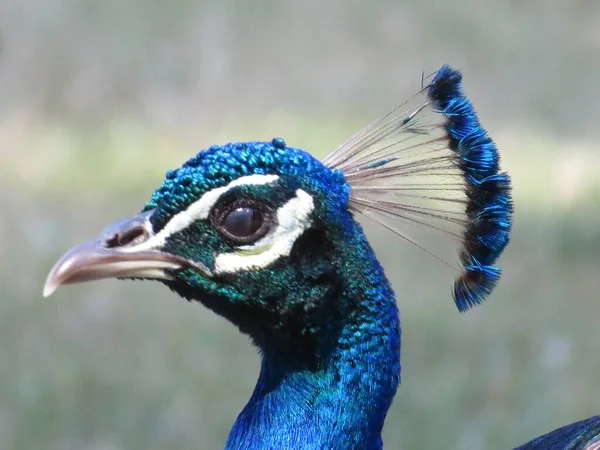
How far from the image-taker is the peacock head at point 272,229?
82 centimetres

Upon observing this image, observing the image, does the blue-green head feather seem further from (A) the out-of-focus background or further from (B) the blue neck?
(A) the out-of-focus background

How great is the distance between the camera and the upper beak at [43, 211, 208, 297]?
0.81 meters

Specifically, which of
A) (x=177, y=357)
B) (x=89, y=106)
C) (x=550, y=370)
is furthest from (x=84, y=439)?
(x=89, y=106)

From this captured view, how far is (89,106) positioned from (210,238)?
3.14 metres

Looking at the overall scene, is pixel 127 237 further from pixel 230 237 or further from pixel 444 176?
pixel 444 176

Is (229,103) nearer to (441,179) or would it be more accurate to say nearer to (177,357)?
(177,357)

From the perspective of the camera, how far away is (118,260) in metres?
0.82

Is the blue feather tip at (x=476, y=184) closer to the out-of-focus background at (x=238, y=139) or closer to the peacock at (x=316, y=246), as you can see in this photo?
the peacock at (x=316, y=246)

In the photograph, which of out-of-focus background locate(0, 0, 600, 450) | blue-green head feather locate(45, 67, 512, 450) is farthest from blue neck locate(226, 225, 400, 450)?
out-of-focus background locate(0, 0, 600, 450)

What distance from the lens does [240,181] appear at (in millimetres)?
822

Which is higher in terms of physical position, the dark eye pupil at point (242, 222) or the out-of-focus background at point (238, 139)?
the out-of-focus background at point (238, 139)

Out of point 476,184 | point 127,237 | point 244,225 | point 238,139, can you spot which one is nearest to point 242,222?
point 244,225

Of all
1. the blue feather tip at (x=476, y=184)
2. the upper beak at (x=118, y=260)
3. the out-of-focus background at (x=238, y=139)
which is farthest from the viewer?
the out-of-focus background at (x=238, y=139)

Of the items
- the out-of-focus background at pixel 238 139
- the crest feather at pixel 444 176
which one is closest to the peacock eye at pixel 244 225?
the crest feather at pixel 444 176
